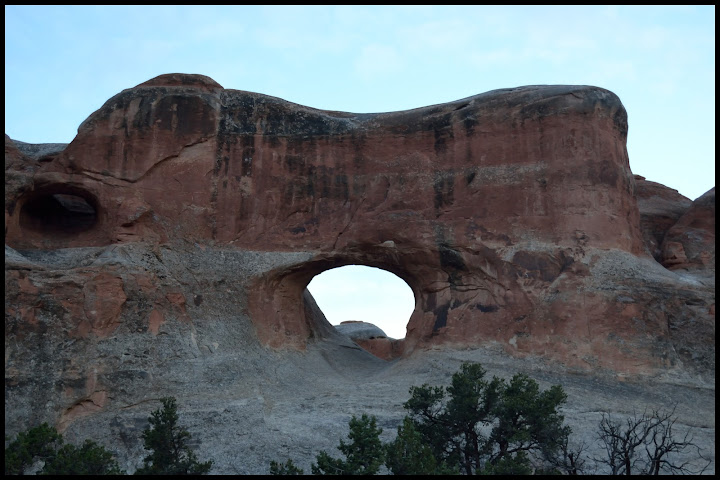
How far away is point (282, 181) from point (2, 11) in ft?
28.7

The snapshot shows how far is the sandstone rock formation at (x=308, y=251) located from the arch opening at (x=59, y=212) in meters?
0.07

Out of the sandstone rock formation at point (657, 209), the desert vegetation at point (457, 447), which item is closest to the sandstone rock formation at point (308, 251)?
the sandstone rock formation at point (657, 209)

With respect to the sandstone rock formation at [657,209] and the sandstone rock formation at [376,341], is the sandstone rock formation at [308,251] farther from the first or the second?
the sandstone rock formation at [376,341]

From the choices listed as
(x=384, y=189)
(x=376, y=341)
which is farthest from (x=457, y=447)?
(x=376, y=341)

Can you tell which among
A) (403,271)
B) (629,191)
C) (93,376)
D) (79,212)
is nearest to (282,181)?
(403,271)

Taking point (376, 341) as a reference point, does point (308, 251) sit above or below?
above

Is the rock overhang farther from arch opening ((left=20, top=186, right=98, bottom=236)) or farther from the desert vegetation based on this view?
the desert vegetation

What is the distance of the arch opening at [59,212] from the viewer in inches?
896

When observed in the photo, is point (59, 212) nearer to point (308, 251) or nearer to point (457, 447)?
point (308, 251)

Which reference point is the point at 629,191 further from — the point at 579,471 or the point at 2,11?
the point at 2,11

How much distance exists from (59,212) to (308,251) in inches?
300

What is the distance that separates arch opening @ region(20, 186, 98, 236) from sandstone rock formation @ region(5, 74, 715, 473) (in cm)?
7

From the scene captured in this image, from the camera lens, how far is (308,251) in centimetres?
2284

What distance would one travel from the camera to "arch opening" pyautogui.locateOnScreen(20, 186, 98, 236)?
74.6 ft
